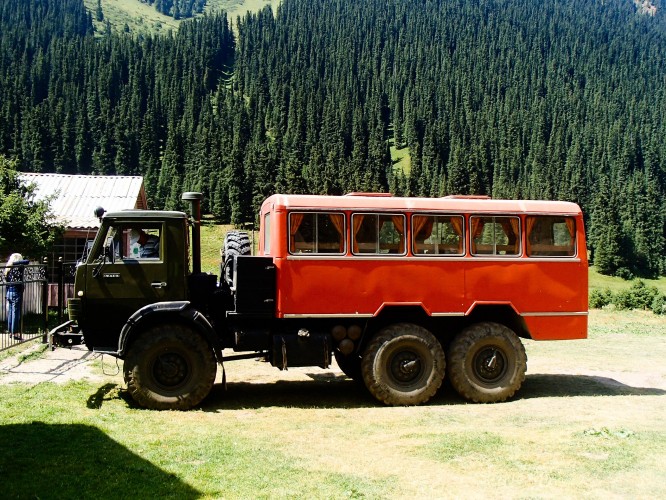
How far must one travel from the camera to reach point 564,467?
775cm

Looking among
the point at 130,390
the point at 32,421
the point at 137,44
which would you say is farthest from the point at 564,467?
the point at 137,44

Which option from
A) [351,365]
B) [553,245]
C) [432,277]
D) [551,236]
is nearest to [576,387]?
[553,245]

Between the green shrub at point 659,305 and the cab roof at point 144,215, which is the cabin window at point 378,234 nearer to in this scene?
the cab roof at point 144,215

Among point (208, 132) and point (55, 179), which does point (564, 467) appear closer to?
point (55, 179)

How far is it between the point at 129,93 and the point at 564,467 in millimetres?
168360

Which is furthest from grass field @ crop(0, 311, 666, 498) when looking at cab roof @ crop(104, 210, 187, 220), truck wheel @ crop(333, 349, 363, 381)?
cab roof @ crop(104, 210, 187, 220)

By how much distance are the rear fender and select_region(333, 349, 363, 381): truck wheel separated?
318 cm

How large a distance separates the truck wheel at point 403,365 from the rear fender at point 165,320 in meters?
2.73

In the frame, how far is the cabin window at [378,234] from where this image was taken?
1118 centimetres

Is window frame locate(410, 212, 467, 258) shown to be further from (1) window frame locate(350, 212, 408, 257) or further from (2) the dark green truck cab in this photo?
(2) the dark green truck cab

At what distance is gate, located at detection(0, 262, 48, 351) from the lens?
15.4 meters

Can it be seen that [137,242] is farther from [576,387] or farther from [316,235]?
[576,387]

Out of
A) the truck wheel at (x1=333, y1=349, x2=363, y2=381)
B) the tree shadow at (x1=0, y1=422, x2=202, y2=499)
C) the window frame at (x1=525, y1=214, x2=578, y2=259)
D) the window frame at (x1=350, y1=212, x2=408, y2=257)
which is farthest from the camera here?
the truck wheel at (x1=333, y1=349, x2=363, y2=381)

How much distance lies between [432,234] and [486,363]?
2.60 meters
